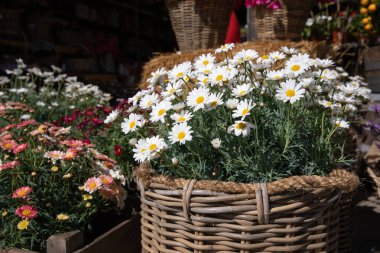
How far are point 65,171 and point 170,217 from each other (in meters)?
0.46

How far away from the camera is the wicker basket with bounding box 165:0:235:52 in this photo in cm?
253

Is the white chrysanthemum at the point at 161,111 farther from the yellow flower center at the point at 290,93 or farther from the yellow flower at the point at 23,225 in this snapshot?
the yellow flower at the point at 23,225

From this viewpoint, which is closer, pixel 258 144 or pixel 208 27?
pixel 258 144

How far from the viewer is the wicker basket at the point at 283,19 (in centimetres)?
239

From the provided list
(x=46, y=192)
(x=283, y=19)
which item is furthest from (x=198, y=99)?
(x=283, y=19)

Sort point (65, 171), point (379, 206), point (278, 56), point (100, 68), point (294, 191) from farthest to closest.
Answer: point (100, 68) < point (379, 206) < point (65, 171) < point (278, 56) < point (294, 191)

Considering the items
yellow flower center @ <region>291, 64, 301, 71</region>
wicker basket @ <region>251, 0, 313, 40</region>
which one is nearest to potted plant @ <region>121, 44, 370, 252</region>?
yellow flower center @ <region>291, 64, 301, 71</region>

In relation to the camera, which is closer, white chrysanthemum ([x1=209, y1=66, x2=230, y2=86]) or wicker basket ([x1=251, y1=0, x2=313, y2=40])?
white chrysanthemum ([x1=209, y1=66, x2=230, y2=86])

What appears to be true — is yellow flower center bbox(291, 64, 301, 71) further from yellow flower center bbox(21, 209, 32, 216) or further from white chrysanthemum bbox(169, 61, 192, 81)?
yellow flower center bbox(21, 209, 32, 216)

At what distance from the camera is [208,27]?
256 cm

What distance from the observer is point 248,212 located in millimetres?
967

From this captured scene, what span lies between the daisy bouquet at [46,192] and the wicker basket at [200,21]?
4.47ft

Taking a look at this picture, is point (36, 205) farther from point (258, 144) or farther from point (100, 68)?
point (100, 68)

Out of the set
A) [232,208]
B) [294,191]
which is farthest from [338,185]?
[232,208]
